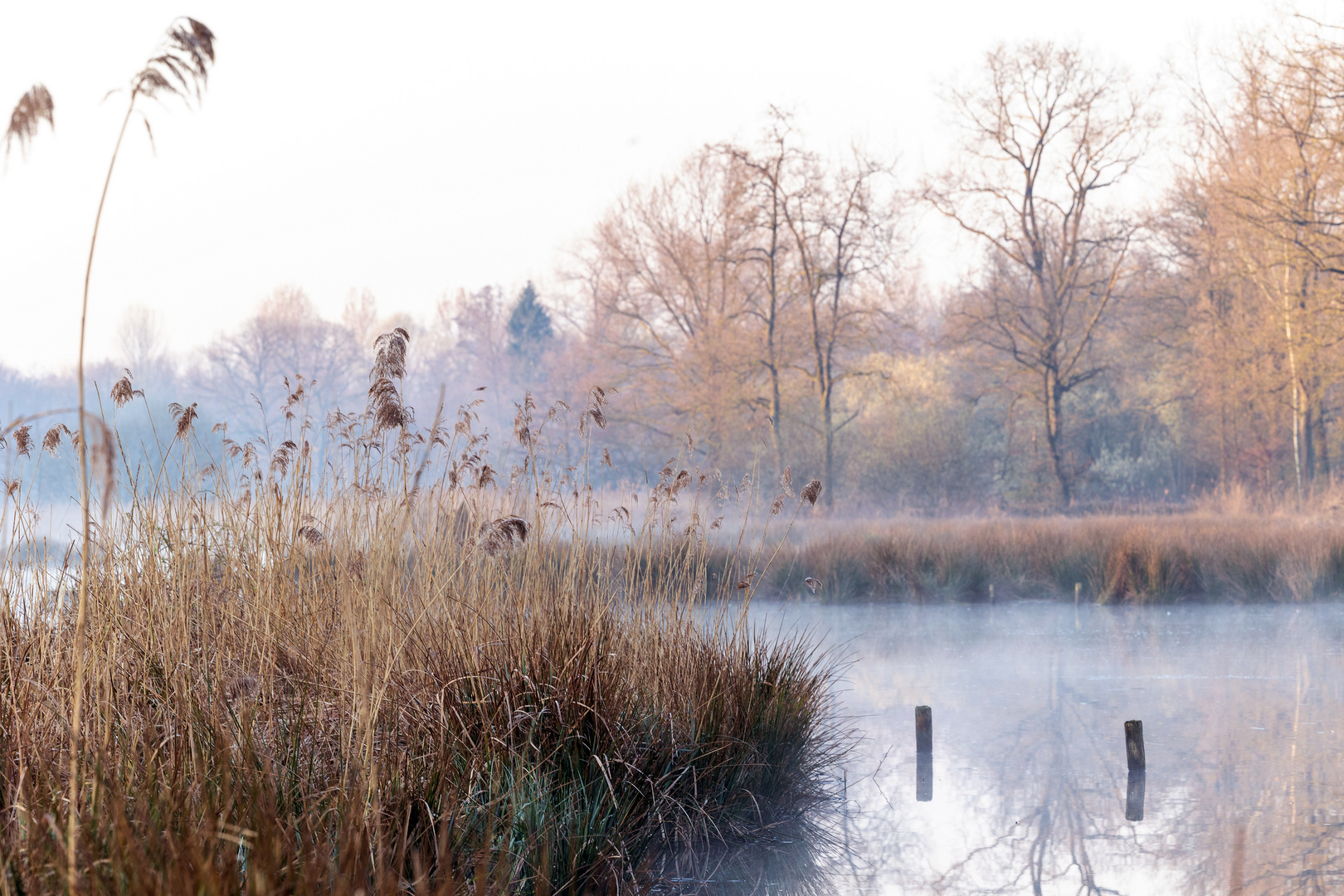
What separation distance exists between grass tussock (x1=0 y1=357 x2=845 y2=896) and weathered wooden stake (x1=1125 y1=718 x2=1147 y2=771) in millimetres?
1312

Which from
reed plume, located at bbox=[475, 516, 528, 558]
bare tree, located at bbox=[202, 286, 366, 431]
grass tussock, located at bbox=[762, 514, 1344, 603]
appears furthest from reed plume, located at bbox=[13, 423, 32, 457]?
bare tree, located at bbox=[202, 286, 366, 431]

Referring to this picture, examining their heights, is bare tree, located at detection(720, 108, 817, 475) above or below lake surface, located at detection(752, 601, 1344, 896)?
above

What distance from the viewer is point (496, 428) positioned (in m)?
33.3

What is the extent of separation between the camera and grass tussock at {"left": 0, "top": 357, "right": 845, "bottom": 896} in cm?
212

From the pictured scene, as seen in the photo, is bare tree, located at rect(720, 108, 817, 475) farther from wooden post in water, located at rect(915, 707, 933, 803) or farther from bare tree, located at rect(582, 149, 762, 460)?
wooden post in water, located at rect(915, 707, 933, 803)

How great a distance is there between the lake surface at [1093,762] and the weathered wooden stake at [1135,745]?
82 millimetres

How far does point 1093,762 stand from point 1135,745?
444 millimetres

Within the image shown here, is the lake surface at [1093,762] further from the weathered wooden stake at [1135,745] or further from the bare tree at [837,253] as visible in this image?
the bare tree at [837,253]

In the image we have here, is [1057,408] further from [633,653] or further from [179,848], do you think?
[179,848]

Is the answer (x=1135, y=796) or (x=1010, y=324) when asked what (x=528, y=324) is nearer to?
(x=1010, y=324)

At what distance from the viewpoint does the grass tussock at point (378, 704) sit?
212 centimetres

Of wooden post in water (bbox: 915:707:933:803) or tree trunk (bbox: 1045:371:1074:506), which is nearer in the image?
wooden post in water (bbox: 915:707:933:803)

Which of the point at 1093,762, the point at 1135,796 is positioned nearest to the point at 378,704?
the point at 1135,796

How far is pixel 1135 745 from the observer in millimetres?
4613
